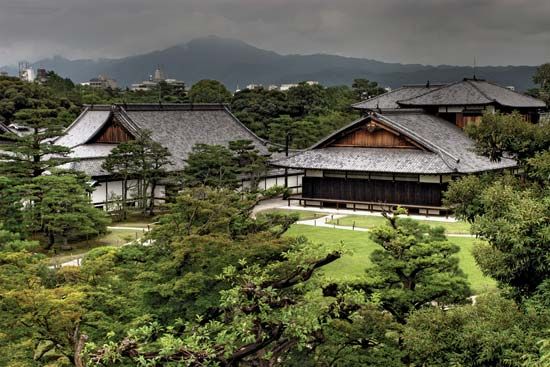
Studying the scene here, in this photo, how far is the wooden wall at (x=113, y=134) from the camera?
1550 inches

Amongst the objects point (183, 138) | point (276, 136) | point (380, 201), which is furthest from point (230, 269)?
point (276, 136)

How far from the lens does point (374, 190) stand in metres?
35.0

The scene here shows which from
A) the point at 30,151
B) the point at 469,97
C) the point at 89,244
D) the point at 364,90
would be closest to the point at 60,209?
the point at 89,244

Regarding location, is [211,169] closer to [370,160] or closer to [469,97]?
[370,160]

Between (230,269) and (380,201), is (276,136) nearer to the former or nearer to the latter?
(380,201)

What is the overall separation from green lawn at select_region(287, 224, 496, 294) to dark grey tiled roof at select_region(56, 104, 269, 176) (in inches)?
487

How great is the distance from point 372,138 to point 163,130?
45.2 feet

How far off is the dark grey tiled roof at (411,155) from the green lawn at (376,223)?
11.1ft

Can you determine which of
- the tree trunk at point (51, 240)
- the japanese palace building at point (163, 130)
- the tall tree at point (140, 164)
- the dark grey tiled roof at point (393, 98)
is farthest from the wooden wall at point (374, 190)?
the tree trunk at point (51, 240)

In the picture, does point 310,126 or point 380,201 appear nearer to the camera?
point 380,201

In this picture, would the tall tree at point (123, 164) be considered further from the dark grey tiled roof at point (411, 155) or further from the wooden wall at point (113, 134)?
the dark grey tiled roof at point (411, 155)

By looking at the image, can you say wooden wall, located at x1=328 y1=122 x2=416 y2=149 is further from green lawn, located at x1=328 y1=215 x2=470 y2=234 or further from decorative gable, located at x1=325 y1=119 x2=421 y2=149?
green lawn, located at x1=328 y1=215 x2=470 y2=234

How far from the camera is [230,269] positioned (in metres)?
8.59

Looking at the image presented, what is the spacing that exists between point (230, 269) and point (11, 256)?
6.77 m
